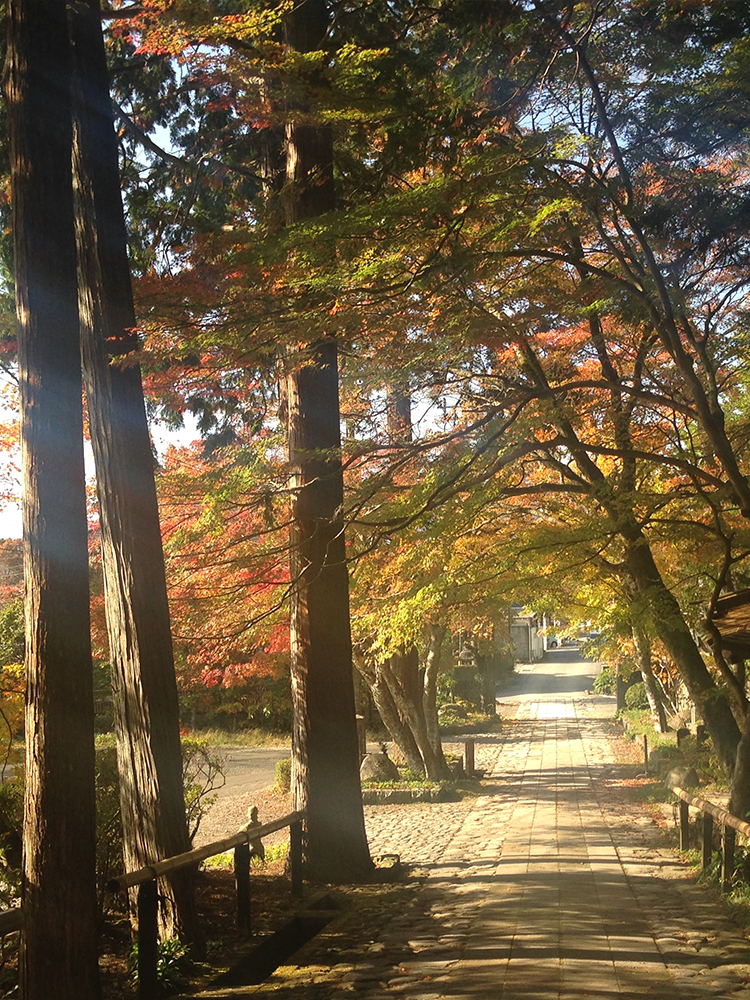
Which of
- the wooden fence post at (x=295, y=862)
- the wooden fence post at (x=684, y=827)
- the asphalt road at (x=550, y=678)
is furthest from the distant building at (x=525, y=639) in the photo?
the wooden fence post at (x=295, y=862)

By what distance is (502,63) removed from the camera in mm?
8875

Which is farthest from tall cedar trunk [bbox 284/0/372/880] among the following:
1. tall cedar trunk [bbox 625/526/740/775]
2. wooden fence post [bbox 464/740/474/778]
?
wooden fence post [bbox 464/740/474/778]

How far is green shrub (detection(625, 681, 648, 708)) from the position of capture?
3534cm

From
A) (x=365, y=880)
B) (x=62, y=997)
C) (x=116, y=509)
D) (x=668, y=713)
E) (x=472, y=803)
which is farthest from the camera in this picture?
(x=668, y=713)

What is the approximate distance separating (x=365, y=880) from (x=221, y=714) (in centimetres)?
2242

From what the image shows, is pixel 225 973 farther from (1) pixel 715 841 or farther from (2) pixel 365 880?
(1) pixel 715 841

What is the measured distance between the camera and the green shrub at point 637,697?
3534cm

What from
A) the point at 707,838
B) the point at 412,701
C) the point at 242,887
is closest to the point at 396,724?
the point at 412,701

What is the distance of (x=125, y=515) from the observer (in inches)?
305

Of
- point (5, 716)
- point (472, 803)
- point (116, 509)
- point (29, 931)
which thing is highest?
point (116, 509)

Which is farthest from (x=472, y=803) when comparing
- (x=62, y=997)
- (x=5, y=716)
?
(x=62, y=997)

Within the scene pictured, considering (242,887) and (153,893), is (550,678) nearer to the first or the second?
(242,887)

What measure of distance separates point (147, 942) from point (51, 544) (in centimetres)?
273

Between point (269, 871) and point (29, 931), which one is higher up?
point (29, 931)
